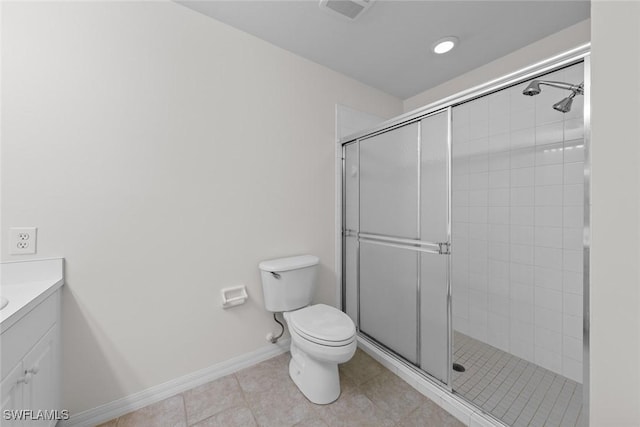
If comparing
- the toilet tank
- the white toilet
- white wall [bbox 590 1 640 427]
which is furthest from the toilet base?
white wall [bbox 590 1 640 427]

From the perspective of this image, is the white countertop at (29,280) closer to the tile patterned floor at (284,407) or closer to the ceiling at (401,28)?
the tile patterned floor at (284,407)

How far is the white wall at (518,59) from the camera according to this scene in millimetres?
1619

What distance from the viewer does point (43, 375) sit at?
104 cm

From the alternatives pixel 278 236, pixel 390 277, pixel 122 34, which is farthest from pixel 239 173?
pixel 390 277

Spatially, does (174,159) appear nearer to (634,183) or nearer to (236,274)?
(236,274)

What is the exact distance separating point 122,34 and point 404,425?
2.52 m

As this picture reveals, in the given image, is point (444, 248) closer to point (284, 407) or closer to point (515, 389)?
point (515, 389)

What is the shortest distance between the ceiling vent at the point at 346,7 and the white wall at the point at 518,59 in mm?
949

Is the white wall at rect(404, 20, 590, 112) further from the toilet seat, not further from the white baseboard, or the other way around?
the white baseboard

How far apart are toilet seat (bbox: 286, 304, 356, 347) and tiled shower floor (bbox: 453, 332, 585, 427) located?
0.70m

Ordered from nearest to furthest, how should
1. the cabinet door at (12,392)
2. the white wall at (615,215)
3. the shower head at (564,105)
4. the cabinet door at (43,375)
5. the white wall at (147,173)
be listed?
1. the white wall at (615,215)
2. the cabinet door at (12,392)
3. the cabinet door at (43,375)
4. the white wall at (147,173)
5. the shower head at (564,105)

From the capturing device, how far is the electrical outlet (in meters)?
1.11

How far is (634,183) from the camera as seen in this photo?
1.68 feet

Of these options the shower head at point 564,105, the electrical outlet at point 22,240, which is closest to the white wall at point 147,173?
the electrical outlet at point 22,240
